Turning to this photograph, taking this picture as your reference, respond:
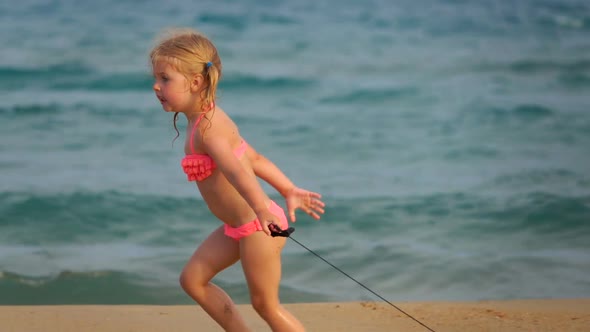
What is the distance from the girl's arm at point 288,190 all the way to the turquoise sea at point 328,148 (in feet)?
5.78

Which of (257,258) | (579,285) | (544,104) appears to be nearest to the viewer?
(257,258)

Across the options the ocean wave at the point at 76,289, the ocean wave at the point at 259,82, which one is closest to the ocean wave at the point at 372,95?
the ocean wave at the point at 259,82

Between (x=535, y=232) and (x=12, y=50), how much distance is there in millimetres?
11398

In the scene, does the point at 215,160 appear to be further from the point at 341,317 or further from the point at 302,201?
the point at 341,317

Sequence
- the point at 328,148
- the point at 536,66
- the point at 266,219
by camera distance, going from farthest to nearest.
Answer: the point at 536,66, the point at 328,148, the point at 266,219

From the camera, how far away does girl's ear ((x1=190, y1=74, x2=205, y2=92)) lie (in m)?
3.30

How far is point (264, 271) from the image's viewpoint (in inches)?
129

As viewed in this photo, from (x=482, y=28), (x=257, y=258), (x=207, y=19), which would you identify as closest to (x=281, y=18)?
(x=207, y=19)

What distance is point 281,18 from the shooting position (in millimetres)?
18984

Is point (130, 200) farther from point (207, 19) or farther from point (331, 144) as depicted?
point (207, 19)

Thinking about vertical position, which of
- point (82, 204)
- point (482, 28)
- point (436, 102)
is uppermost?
point (482, 28)

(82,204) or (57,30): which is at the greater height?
(57,30)

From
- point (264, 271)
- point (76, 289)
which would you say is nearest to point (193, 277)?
point (264, 271)

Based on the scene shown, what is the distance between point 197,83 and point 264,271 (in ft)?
2.35
